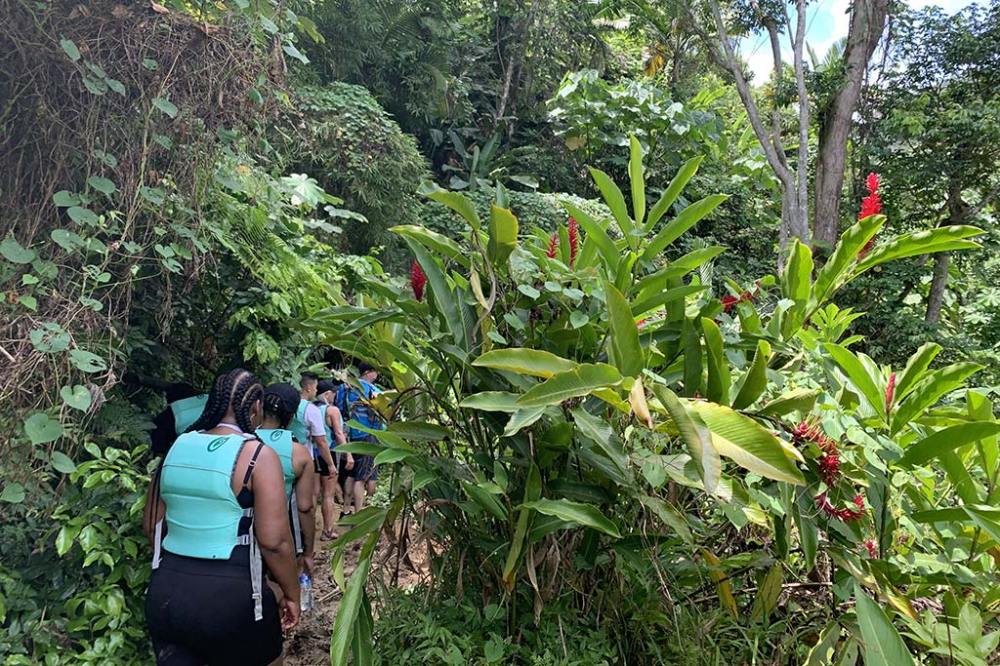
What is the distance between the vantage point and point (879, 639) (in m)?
1.45

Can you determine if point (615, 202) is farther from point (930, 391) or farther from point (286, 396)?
point (286, 396)

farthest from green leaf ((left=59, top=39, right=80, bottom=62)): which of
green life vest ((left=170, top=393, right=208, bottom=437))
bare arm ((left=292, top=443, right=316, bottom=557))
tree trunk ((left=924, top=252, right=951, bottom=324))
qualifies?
tree trunk ((left=924, top=252, right=951, bottom=324))

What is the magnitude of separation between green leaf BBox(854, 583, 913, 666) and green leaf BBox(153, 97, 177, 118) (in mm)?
2710

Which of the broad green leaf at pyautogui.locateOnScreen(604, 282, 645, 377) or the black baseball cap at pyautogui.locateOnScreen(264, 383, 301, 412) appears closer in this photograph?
the broad green leaf at pyautogui.locateOnScreen(604, 282, 645, 377)

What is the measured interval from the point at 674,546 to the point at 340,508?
12.0 ft

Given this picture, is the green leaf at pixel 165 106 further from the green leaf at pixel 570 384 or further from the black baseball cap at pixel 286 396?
the green leaf at pixel 570 384

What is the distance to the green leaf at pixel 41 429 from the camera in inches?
81.5

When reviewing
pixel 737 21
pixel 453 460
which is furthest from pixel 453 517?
pixel 737 21

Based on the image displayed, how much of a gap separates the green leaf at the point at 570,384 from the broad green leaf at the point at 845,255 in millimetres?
956

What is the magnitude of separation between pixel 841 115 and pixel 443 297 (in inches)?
307

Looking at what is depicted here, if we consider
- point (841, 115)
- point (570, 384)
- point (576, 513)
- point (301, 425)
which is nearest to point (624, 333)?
point (570, 384)

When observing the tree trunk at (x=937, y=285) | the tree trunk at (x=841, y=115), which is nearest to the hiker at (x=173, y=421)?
the tree trunk at (x=841, y=115)

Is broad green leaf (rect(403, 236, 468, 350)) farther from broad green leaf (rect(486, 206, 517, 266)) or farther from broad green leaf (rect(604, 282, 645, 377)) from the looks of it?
broad green leaf (rect(604, 282, 645, 377))

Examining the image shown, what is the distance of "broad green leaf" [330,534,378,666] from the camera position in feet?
5.26
